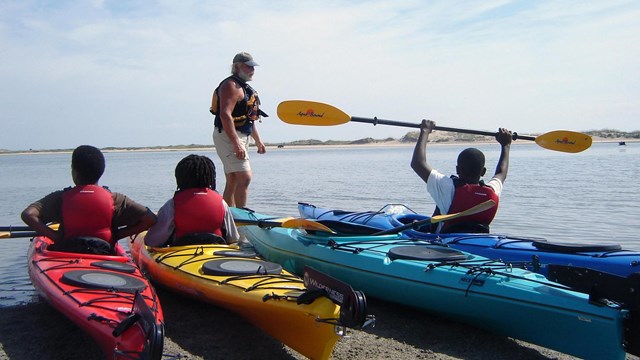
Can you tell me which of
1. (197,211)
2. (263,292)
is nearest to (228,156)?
(197,211)

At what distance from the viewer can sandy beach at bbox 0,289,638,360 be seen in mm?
3654

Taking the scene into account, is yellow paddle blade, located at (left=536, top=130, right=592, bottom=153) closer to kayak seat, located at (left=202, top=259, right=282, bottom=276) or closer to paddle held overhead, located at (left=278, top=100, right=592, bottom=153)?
paddle held overhead, located at (left=278, top=100, right=592, bottom=153)

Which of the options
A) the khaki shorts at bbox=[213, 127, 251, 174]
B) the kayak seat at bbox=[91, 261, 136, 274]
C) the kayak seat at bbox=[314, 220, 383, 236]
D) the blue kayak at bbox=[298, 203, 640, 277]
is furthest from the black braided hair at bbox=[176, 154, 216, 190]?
the khaki shorts at bbox=[213, 127, 251, 174]

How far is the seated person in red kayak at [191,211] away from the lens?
4.74 m

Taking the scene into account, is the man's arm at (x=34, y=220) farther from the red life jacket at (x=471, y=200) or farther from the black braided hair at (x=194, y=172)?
the red life jacket at (x=471, y=200)

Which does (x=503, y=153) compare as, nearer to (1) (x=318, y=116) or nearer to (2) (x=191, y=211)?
(1) (x=318, y=116)

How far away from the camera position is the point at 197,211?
477 cm

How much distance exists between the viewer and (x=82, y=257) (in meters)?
4.24

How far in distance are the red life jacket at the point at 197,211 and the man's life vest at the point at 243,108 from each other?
190 cm

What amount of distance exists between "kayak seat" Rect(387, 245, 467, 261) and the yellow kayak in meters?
0.93

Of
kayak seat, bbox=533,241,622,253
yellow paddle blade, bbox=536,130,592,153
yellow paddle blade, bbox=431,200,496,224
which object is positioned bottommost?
kayak seat, bbox=533,241,622,253

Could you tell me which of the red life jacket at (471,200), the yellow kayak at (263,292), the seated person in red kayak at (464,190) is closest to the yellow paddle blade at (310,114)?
the seated person in red kayak at (464,190)

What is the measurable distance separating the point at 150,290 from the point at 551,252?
2.92m

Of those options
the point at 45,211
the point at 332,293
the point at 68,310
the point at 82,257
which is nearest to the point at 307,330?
the point at 332,293
